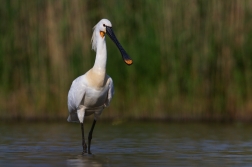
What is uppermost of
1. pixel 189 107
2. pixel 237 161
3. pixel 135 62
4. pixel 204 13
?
pixel 204 13

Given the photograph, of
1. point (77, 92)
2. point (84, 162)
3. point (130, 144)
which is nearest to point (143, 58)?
point (130, 144)

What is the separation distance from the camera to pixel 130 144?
9.93 m

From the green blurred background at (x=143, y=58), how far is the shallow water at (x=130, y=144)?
0.41 meters

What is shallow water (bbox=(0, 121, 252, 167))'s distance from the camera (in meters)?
8.03

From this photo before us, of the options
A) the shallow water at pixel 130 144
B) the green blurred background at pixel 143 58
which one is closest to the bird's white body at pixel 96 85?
the shallow water at pixel 130 144

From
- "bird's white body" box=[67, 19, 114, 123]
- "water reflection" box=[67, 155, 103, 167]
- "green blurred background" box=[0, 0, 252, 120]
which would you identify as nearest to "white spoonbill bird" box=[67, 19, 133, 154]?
"bird's white body" box=[67, 19, 114, 123]

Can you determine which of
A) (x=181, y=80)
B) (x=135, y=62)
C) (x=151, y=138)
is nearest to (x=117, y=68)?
(x=135, y=62)

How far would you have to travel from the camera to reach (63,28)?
12.9 metres

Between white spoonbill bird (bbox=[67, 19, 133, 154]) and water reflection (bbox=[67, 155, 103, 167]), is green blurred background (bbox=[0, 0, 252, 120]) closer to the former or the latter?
white spoonbill bird (bbox=[67, 19, 133, 154])

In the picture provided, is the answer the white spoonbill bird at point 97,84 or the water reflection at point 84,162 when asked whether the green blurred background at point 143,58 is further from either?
the water reflection at point 84,162

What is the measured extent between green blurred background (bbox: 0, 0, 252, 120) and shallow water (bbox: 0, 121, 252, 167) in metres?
0.41

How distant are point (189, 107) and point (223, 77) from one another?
815 millimetres

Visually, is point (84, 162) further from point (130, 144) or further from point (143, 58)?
point (143, 58)

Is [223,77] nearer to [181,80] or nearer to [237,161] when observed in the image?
[181,80]
